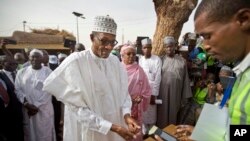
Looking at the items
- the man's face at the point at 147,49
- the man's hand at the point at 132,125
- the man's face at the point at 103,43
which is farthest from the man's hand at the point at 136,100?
the man's face at the point at 103,43

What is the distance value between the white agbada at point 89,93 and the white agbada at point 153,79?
8.59ft

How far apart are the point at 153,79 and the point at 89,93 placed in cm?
313

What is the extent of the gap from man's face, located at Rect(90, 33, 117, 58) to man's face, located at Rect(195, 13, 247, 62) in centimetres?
154

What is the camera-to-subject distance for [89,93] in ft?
8.48

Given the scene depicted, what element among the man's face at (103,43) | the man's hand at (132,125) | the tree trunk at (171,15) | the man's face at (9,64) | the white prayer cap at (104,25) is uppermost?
the tree trunk at (171,15)

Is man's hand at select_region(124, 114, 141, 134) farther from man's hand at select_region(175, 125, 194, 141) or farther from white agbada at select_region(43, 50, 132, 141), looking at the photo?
man's hand at select_region(175, 125, 194, 141)

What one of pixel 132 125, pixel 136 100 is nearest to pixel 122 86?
pixel 132 125

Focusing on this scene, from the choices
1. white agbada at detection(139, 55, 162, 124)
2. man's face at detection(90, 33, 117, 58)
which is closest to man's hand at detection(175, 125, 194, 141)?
man's face at detection(90, 33, 117, 58)

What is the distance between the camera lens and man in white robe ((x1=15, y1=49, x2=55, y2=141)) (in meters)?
4.80

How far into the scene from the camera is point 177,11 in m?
8.02

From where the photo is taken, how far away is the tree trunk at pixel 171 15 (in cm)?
801

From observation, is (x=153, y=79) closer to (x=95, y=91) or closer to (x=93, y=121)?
(x=95, y=91)

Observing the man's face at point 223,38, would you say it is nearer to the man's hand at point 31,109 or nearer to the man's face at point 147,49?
the man's hand at point 31,109

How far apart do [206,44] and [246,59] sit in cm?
19
